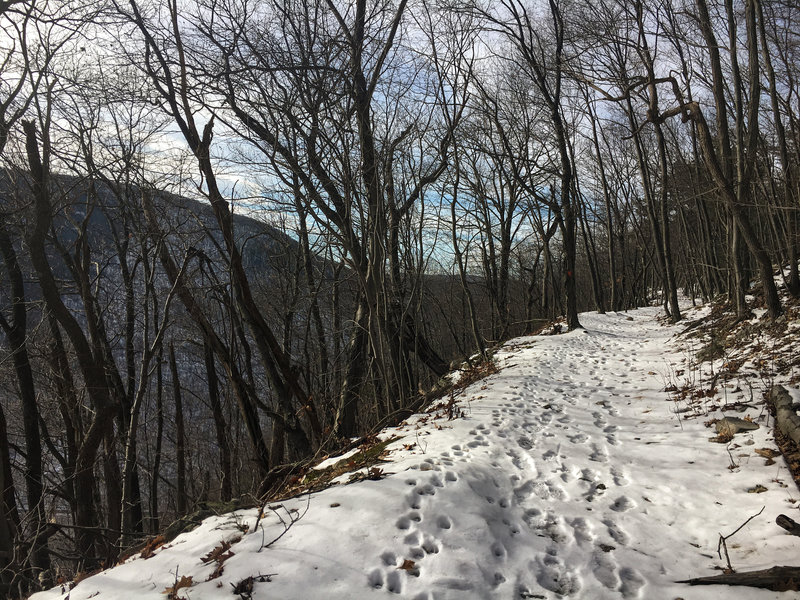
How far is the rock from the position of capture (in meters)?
4.13

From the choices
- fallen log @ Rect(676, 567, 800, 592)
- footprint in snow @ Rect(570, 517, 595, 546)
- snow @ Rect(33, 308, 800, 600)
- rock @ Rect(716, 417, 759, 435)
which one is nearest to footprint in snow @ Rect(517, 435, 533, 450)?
snow @ Rect(33, 308, 800, 600)

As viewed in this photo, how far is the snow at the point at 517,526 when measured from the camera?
2543 mm

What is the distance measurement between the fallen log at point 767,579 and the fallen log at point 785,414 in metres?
1.71

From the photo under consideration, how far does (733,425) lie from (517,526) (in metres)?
2.58

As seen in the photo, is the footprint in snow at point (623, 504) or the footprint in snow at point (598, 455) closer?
the footprint in snow at point (623, 504)

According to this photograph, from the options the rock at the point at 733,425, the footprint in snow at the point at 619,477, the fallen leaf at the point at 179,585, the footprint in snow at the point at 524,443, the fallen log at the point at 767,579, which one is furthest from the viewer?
the footprint in snow at the point at 524,443

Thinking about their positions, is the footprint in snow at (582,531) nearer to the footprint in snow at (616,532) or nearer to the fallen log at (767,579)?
the footprint in snow at (616,532)

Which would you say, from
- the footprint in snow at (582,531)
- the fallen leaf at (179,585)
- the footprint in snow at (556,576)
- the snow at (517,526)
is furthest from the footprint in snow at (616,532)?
the fallen leaf at (179,585)

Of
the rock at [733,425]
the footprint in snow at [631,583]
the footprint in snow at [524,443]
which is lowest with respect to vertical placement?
the footprint in snow at [631,583]

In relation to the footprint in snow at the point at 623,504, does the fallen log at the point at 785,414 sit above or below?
above

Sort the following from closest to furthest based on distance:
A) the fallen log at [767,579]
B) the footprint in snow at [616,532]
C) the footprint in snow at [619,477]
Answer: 1. the fallen log at [767,579]
2. the footprint in snow at [616,532]
3. the footprint in snow at [619,477]

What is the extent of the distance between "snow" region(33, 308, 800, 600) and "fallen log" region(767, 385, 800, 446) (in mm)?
→ 165

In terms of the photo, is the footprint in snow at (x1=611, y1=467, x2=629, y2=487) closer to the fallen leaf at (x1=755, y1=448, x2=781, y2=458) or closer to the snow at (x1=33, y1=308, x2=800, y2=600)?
the snow at (x1=33, y1=308, x2=800, y2=600)

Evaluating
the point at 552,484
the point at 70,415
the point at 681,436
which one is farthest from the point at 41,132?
the point at 681,436
